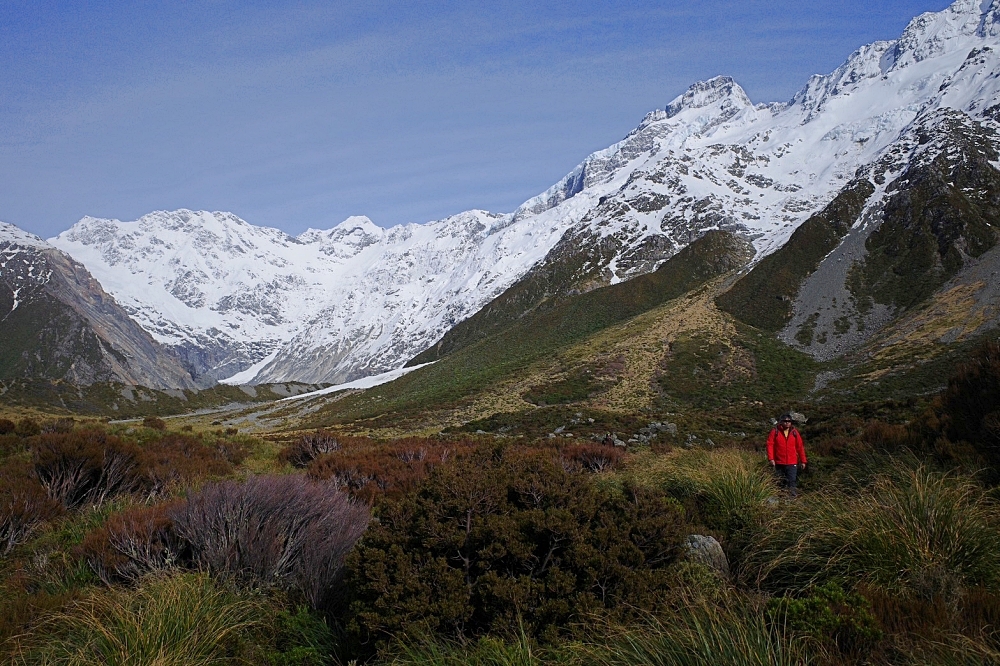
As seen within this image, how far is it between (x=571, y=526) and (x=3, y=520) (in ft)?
24.7

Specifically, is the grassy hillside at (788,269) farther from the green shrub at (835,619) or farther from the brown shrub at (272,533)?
the green shrub at (835,619)

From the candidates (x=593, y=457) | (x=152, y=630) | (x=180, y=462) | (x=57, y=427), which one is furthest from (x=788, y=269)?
(x=152, y=630)

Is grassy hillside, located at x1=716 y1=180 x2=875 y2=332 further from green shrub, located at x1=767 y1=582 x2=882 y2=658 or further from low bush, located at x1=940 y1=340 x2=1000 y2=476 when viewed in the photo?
green shrub, located at x1=767 y1=582 x2=882 y2=658

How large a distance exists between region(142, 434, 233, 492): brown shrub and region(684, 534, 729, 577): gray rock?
8.50 meters

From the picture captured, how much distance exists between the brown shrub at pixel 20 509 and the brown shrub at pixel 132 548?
2.01 metres

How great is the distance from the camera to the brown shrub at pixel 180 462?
10953 millimetres

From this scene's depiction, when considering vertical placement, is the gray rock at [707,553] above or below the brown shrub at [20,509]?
below

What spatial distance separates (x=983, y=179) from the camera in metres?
92.9

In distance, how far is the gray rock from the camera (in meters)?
5.91

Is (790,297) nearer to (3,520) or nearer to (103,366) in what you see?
(3,520)

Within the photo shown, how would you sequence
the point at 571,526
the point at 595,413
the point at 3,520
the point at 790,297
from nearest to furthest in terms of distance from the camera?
1. the point at 571,526
2. the point at 3,520
3. the point at 595,413
4. the point at 790,297

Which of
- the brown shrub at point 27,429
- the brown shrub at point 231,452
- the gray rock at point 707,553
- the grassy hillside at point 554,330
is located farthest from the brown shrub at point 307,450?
the grassy hillside at point 554,330

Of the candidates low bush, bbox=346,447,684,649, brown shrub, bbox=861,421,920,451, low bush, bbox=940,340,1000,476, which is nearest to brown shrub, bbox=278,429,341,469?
low bush, bbox=346,447,684,649

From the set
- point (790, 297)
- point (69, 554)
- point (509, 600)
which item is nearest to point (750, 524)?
point (509, 600)
